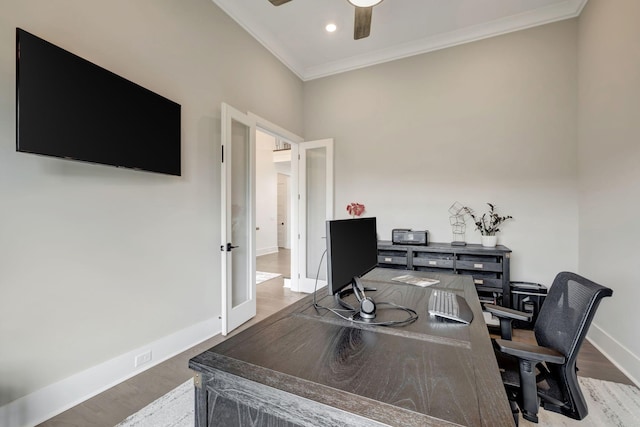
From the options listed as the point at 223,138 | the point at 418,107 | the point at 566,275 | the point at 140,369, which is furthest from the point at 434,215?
the point at 140,369

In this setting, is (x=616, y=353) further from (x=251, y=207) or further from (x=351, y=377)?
(x=251, y=207)

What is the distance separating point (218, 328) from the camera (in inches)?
116

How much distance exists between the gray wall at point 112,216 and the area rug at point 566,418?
0.54m

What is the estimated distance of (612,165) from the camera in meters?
2.49

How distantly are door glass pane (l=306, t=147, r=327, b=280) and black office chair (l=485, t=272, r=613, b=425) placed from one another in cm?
319

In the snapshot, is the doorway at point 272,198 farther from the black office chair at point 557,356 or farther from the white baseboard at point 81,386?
the black office chair at point 557,356

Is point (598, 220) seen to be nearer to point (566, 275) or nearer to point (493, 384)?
point (566, 275)

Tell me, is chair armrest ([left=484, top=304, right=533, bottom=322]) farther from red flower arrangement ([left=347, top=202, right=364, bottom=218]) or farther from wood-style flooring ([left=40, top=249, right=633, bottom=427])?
red flower arrangement ([left=347, top=202, right=364, bottom=218])

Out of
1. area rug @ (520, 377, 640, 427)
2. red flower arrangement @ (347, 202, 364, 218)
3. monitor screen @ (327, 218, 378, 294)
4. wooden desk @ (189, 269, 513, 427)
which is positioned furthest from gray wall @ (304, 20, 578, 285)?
wooden desk @ (189, 269, 513, 427)

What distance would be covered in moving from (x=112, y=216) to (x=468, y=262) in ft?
11.1

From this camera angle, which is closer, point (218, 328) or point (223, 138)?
point (223, 138)

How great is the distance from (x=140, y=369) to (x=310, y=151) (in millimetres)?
3445

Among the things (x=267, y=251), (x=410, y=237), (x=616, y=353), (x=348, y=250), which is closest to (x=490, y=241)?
(x=410, y=237)

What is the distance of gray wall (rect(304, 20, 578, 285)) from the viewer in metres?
3.23
